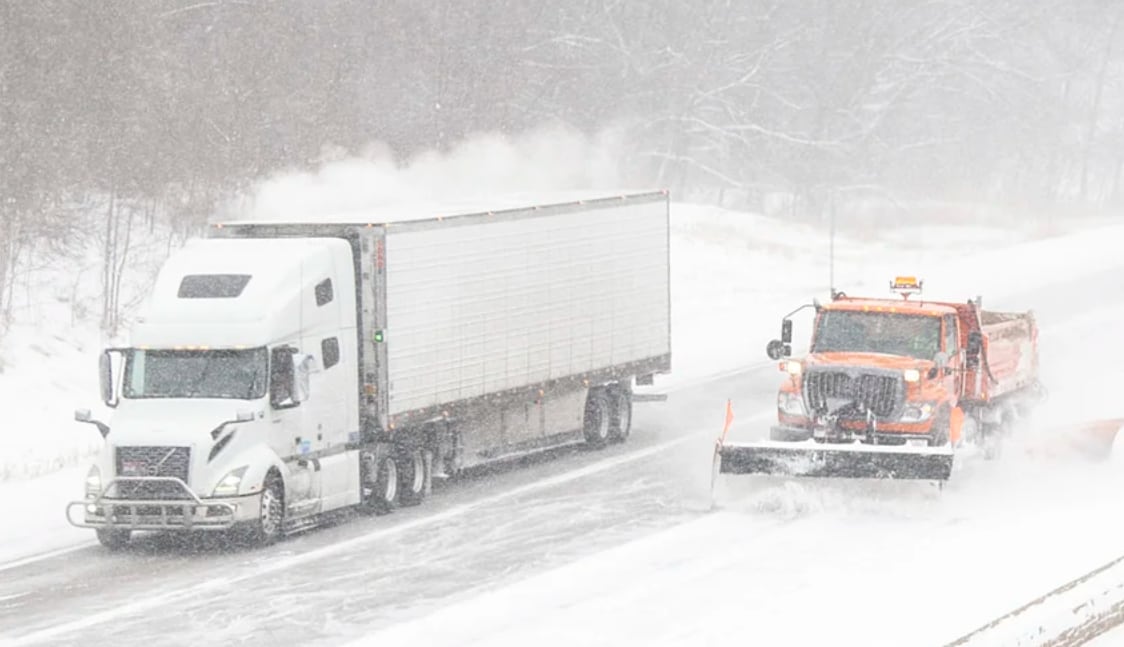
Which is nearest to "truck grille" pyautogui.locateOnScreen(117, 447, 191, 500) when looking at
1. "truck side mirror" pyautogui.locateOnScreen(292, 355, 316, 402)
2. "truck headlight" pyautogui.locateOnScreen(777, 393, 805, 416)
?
"truck side mirror" pyautogui.locateOnScreen(292, 355, 316, 402)

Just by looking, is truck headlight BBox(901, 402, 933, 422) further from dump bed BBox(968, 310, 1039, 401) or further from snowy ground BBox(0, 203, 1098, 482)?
snowy ground BBox(0, 203, 1098, 482)

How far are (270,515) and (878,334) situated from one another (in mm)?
7603

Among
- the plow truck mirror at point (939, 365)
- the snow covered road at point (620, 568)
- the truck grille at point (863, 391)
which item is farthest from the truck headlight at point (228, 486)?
the plow truck mirror at point (939, 365)

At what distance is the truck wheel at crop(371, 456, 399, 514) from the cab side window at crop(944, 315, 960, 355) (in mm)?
6688

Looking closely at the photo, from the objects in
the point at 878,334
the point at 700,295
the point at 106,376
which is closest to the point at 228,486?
the point at 106,376

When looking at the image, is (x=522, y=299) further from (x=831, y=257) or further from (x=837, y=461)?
(x=831, y=257)

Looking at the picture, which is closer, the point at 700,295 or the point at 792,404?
the point at 792,404

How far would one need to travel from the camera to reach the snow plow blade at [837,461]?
2103cm

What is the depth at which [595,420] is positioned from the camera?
28109 mm

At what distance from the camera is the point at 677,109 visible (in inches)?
2709

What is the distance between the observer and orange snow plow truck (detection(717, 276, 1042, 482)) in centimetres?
2139

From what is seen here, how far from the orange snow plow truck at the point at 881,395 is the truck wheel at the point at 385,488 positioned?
3852mm

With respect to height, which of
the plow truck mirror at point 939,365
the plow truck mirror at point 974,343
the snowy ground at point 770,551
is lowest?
the snowy ground at point 770,551

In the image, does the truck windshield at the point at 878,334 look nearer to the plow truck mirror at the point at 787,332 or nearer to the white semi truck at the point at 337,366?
the plow truck mirror at the point at 787,332
